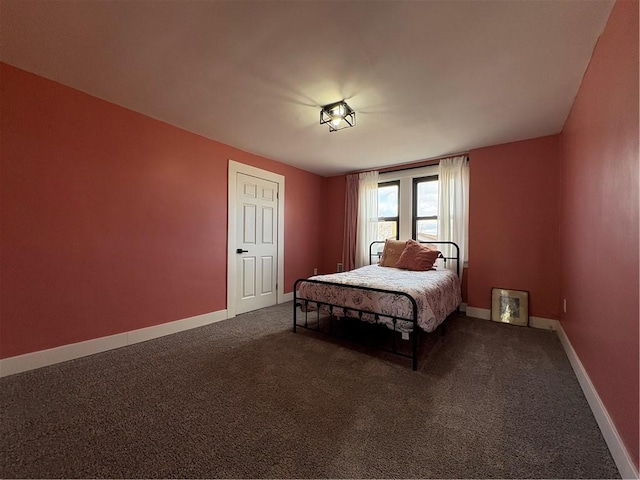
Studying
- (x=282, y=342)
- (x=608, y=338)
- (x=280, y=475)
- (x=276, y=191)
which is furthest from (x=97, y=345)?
(x=608, y=338)

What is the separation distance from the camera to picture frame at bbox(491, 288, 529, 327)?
3219 millimetres

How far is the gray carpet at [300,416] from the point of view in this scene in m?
1.21

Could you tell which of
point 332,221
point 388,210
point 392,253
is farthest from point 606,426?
point 332,221

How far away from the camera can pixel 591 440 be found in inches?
53.9

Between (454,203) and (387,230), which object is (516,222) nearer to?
(454,203)

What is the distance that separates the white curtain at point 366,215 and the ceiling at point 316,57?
170 cm

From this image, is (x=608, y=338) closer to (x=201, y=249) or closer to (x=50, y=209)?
(x=201, y=249)

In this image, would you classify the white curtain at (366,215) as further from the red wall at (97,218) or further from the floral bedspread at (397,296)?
the red wall at (97,218)

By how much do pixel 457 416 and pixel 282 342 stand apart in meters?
1.62

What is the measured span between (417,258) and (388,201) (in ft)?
4.50

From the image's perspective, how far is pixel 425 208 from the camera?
165 inches

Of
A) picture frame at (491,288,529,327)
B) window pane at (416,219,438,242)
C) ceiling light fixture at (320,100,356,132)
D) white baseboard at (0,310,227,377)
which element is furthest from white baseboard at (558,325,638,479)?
white baseboard at (0,310,227,377)

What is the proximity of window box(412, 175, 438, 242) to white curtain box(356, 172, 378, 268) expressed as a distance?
2.11ft

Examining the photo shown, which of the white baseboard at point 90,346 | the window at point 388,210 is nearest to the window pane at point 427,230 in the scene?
the window at point 388,210
